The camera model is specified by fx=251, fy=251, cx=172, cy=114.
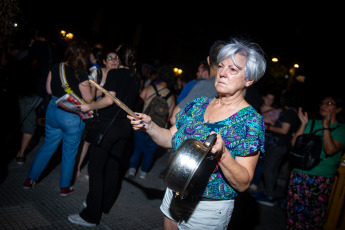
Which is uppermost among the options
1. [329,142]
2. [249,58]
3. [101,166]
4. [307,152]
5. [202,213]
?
[249,58]

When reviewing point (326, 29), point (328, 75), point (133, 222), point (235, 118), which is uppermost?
point (326, 29)

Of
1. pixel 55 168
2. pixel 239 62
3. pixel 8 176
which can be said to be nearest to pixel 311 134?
pixel 239 62

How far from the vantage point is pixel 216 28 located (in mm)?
18938

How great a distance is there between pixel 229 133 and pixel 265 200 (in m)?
4.14

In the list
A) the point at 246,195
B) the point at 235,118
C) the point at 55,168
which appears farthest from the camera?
the point at 246,195

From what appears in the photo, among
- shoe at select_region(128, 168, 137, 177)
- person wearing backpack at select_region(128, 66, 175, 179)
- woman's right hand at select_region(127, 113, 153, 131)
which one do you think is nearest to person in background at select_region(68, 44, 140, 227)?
woman's right hand at select_region(127, 113, 153, 131)

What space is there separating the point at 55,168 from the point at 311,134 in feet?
13.9

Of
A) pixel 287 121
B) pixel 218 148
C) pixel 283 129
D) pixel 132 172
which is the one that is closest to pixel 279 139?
pixel 283 129

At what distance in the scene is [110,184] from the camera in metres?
3.37

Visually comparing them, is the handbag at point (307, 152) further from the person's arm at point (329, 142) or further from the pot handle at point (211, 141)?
the pot handle at point (211, 141)

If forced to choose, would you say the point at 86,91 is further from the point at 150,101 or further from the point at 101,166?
the point at 150,101

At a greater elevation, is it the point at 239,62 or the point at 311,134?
the point at 239,62

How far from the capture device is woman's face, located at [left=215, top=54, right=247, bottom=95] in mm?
1777

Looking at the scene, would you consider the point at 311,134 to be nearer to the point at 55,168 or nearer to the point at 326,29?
the point at 55,168
